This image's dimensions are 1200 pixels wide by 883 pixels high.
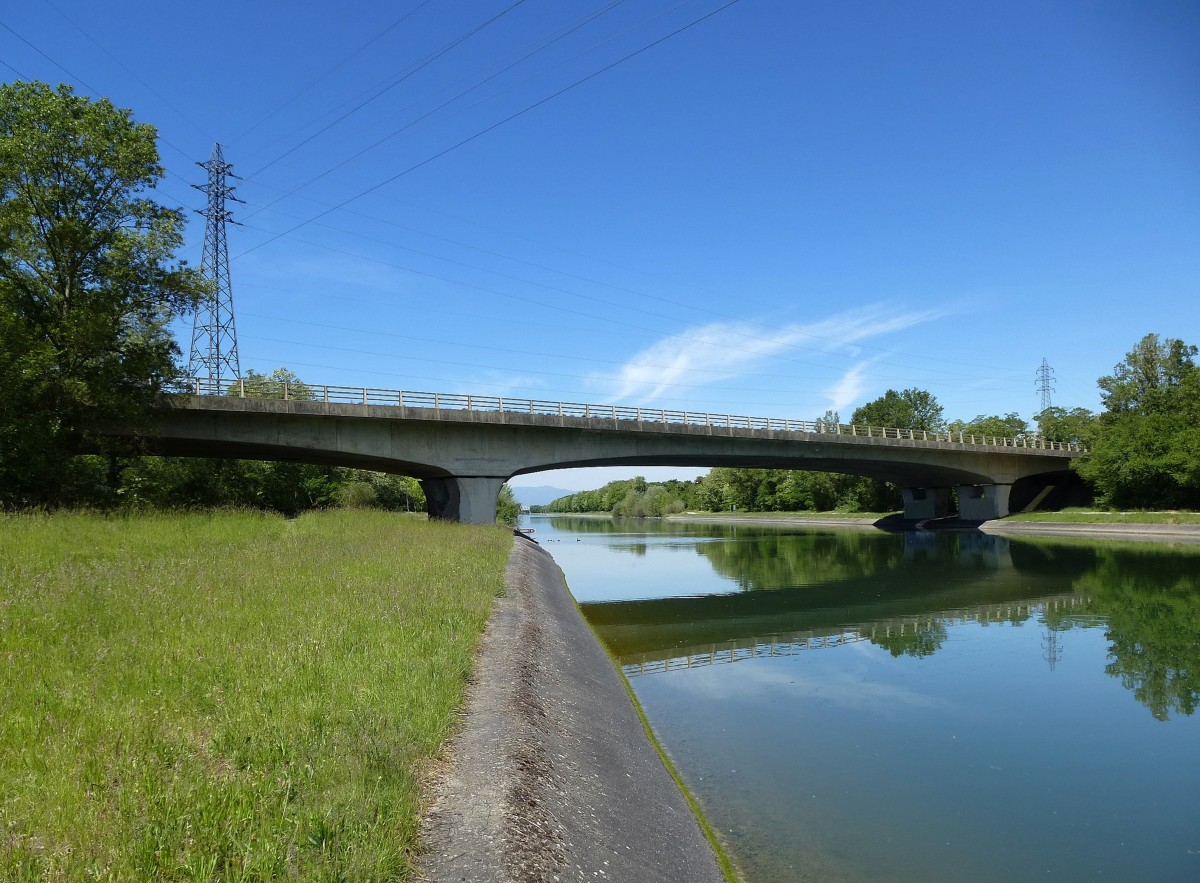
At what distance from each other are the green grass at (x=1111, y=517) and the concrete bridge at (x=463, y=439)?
42.8 ft

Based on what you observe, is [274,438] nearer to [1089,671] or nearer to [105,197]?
[105,197]

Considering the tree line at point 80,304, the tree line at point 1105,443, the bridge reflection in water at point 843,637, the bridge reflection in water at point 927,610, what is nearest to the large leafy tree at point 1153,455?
the tree line at point 1105,443

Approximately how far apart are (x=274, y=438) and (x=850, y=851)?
36605mm

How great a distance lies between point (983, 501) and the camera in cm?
7325

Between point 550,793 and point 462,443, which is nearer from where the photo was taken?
point 550,793

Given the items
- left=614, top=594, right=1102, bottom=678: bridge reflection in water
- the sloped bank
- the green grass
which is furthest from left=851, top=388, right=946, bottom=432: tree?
Result: the sloped bank

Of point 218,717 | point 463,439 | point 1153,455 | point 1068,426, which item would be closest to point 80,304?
point 463,439

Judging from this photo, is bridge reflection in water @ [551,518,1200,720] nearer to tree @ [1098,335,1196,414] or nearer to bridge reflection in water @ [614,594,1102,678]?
bridge reflection in water @ [614,594,1102,678]

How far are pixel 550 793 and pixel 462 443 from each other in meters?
38.0

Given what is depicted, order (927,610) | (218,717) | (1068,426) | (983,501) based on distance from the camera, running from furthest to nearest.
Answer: (1068,426), (983,501), (927,610), (218,717)

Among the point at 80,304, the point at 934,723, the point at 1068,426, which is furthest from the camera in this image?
the point at 1068,426

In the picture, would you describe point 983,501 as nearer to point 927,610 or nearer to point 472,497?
point 927,610

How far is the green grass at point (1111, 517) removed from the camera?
56.5 metres

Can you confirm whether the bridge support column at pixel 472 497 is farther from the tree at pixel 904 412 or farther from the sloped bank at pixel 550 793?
the tree at pixel 904 412
